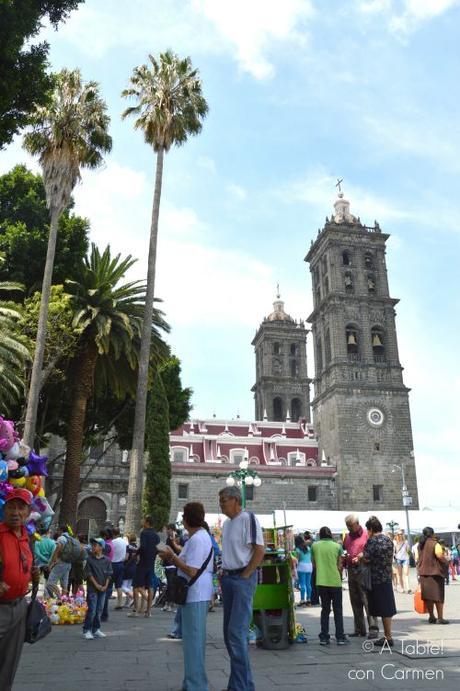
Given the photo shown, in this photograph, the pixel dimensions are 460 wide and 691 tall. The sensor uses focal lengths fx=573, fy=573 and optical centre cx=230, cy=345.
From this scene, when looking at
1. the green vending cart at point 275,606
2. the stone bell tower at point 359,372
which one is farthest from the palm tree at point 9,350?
the stone bell tower at point 359,372

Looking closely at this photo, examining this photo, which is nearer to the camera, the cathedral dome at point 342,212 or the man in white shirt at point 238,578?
the man in white shirt at point 238,578

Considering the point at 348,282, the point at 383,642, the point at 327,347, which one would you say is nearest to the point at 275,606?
the point at 383,642

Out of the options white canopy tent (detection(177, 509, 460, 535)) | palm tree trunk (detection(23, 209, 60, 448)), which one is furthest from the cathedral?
palm tree trunk (detection(23, 209, 60, 448))

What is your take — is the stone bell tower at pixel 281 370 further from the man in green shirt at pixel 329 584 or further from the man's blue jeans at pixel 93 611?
the man in green shirt at pixel 329 584

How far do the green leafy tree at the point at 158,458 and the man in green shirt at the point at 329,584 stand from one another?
20369 millimetres

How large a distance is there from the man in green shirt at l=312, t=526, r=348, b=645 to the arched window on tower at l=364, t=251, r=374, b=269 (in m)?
46.7

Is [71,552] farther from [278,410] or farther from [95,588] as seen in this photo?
[278,410]

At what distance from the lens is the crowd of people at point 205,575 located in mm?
4324

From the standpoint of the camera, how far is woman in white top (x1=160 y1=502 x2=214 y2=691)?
182 inches

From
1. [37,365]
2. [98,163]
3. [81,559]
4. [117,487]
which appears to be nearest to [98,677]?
[81,559]

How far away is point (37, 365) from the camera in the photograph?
1580 cm

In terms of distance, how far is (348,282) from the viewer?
51562mm

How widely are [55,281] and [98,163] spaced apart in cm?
490

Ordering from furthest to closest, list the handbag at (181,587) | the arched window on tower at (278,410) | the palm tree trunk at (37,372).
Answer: the arched window on tower at (278,410), the palm tree trunk at (37,372), the handbag at (181,587)
